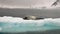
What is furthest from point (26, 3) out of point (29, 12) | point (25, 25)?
point (25, 25)

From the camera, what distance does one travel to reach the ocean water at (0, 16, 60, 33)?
81 centimetres

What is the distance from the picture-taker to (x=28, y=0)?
0.94 m

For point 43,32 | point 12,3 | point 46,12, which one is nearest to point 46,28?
point 43,32

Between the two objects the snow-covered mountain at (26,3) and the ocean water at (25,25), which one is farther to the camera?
the snow-covered mountain at (26,3)

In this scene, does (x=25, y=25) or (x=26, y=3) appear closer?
(x=25, y=25)

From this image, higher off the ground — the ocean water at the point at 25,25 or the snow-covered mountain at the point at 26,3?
the snow-covered mountain at the point at 26,3

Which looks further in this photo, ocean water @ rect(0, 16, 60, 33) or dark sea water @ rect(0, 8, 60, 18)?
dark sea water @ rect(0, 8, 60, 18)

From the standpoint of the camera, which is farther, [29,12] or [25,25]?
[29,12]

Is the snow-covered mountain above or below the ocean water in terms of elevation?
above

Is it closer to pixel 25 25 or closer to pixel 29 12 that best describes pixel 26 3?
pixel 29 12

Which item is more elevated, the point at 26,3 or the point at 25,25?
the point at 26,3

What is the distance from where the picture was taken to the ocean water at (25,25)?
0.81m

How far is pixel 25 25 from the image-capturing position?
2.74 feet

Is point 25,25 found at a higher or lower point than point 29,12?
lower
